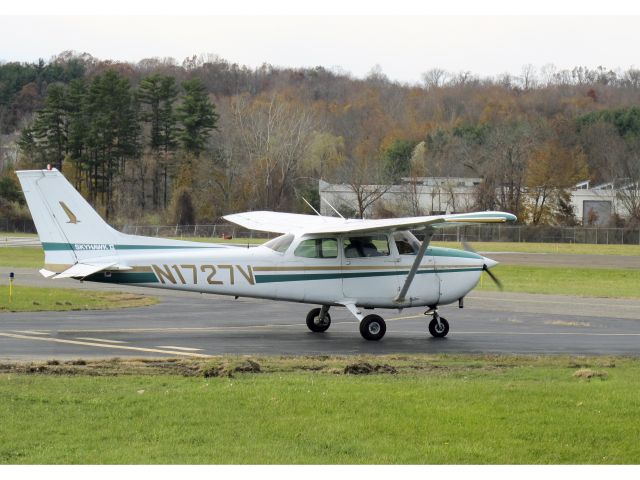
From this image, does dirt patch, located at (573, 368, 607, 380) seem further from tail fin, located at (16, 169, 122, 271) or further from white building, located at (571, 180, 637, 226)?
white building, located at (571, 180, 637, 226)

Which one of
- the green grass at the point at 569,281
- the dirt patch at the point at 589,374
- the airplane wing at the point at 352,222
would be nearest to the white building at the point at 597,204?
the green grass at the point at 569,281

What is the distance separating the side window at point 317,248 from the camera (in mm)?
21344

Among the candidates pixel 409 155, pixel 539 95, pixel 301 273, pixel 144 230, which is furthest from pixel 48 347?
pixel 539 95

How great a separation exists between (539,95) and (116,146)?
73.4 meters

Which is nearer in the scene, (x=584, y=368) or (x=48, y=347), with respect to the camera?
(x=584, y=368)

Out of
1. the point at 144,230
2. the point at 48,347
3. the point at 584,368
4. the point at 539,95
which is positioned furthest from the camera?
the point at 539,95

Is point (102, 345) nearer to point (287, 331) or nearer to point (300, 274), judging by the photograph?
point (300, 274)

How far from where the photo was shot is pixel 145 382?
13.0 metres

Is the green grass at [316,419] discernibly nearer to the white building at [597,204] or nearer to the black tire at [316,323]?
the black tire at [316,323]

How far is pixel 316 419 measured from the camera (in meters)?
10.6

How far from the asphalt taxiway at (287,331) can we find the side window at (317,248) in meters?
1.76

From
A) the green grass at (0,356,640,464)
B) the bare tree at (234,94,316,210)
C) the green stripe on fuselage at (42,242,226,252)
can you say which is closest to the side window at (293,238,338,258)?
the green stripe on fuselage at (42,242,226,252)

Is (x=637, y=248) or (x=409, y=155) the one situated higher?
(x=409, y=155)

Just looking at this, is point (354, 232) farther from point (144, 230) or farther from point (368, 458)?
point (144, 230)
